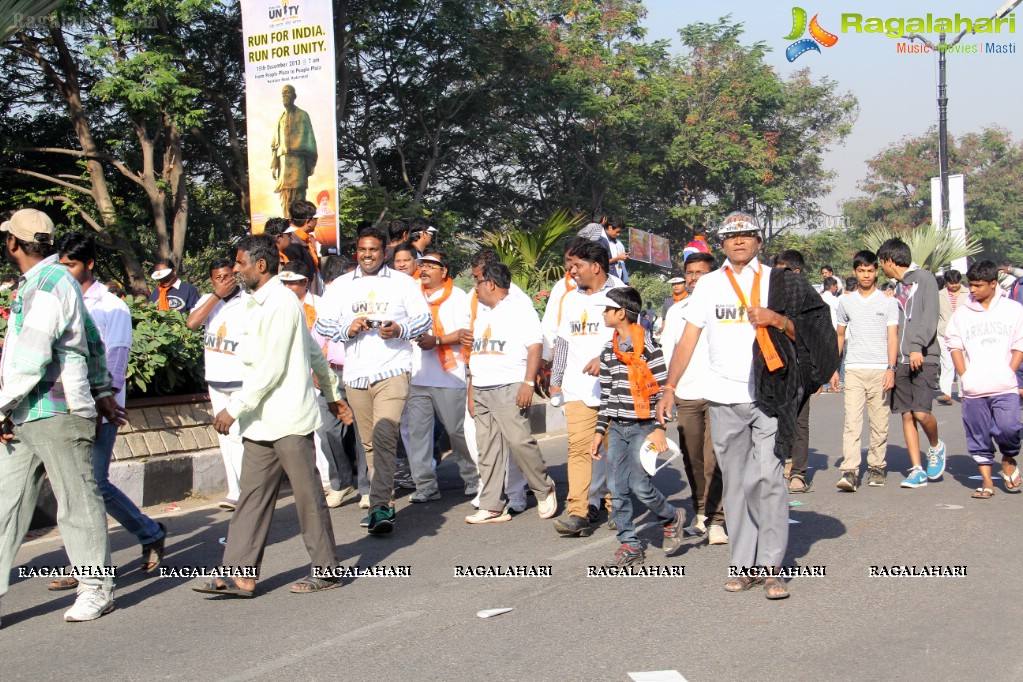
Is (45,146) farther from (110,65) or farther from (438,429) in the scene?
(438,429)

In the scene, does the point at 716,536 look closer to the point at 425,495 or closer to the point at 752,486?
the point at 752,486

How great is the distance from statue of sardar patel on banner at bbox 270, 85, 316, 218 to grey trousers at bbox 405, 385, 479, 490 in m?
6.93

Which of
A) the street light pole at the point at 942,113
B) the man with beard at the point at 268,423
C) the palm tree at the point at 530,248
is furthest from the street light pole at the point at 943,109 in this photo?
the man with beard at the point at 268,423

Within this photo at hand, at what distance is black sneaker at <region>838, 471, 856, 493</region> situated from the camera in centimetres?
909

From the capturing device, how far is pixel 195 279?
23.8 metres

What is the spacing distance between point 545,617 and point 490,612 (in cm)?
30

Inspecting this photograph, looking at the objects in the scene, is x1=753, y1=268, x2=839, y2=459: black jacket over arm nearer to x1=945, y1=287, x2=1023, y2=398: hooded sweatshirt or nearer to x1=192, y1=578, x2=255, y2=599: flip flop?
x1=192, y1=578, x2=255, y2=599: flip flop

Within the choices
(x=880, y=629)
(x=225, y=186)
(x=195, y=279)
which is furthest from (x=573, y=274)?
(x=225, y=186)

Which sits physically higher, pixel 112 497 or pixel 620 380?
pixel 620 380

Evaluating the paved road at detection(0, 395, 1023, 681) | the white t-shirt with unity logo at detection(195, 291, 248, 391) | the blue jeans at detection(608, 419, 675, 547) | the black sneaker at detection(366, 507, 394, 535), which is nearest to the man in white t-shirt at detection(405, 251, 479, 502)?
the paved road at detection(0, 395, 1023, 681)

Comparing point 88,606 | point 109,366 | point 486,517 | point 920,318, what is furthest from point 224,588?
point 920,318

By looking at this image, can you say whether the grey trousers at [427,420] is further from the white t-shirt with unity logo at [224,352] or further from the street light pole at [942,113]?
the street light pole at [942,113]

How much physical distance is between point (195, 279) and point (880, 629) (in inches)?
811

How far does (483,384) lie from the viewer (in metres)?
8.30
